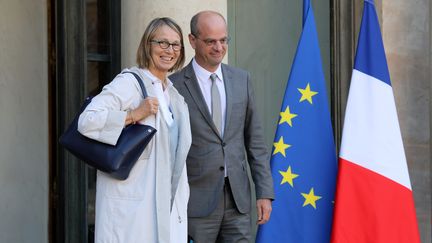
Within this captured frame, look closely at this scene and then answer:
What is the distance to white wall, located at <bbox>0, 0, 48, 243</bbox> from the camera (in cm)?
661

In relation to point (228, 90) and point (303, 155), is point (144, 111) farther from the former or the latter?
point (303, 155)

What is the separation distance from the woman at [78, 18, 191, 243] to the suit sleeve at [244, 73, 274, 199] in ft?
2.66

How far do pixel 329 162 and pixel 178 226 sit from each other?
5.53 ft

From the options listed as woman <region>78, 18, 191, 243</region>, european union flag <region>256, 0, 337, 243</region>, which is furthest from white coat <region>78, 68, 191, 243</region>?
european union flag <region>256, 0, 337, 243</region>

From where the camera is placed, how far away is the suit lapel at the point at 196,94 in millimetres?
4762

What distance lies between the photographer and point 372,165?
556 centimetres

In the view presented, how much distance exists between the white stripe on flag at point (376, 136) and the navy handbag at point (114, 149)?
1.93 meters

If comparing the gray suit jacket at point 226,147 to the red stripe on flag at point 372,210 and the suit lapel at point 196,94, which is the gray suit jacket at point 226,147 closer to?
the suit lapel at point 196,94

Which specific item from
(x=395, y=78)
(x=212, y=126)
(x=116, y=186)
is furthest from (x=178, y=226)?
(x=395, y=78)

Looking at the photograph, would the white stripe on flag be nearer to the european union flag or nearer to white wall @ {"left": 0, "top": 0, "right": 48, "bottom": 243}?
the european union flag

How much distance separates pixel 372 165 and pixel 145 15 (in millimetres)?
1716

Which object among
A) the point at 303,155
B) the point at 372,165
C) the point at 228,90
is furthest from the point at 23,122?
the point at 372,165

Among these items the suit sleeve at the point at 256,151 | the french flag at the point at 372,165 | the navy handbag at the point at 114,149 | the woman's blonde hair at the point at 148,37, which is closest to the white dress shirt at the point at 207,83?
the suit sleeve at the point at 256,151

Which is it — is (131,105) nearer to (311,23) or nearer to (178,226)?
(178,226)
